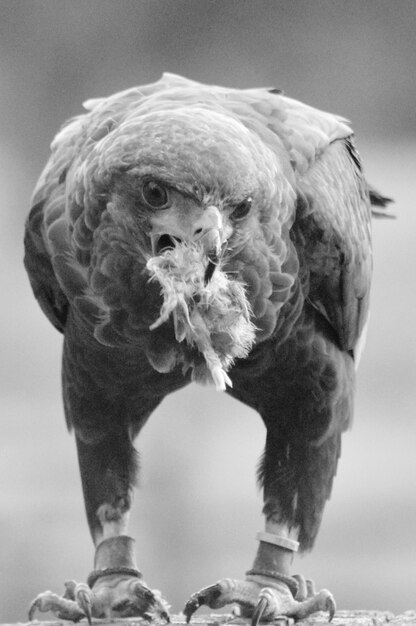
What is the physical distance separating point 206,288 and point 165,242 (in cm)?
18

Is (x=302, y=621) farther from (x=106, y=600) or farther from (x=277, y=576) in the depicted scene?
(x=106, y=600)

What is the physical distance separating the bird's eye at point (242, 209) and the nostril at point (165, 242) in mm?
200

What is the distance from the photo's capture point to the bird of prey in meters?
4.58

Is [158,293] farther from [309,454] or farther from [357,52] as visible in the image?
[357,52]

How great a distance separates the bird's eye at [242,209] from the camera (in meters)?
4.61

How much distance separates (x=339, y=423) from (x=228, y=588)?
0.78 metres

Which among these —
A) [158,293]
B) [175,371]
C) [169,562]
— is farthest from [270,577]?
[169,562]

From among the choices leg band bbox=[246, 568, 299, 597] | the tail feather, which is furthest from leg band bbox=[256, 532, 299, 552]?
the tail feather

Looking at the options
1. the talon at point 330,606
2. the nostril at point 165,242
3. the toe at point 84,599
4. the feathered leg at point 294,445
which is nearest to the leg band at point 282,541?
the feathered leg at point 294,445

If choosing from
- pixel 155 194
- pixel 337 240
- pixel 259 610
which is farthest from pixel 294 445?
pixel 155 194

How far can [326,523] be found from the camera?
450 inches

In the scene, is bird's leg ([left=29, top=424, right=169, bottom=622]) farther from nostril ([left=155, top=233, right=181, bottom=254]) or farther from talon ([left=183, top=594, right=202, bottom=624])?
nostril ([left=155, top=233, right=181, bottom=254])

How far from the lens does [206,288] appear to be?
4559 millimetres

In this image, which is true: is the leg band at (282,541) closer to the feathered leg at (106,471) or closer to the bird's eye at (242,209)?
the feathered leg at (106,471)
